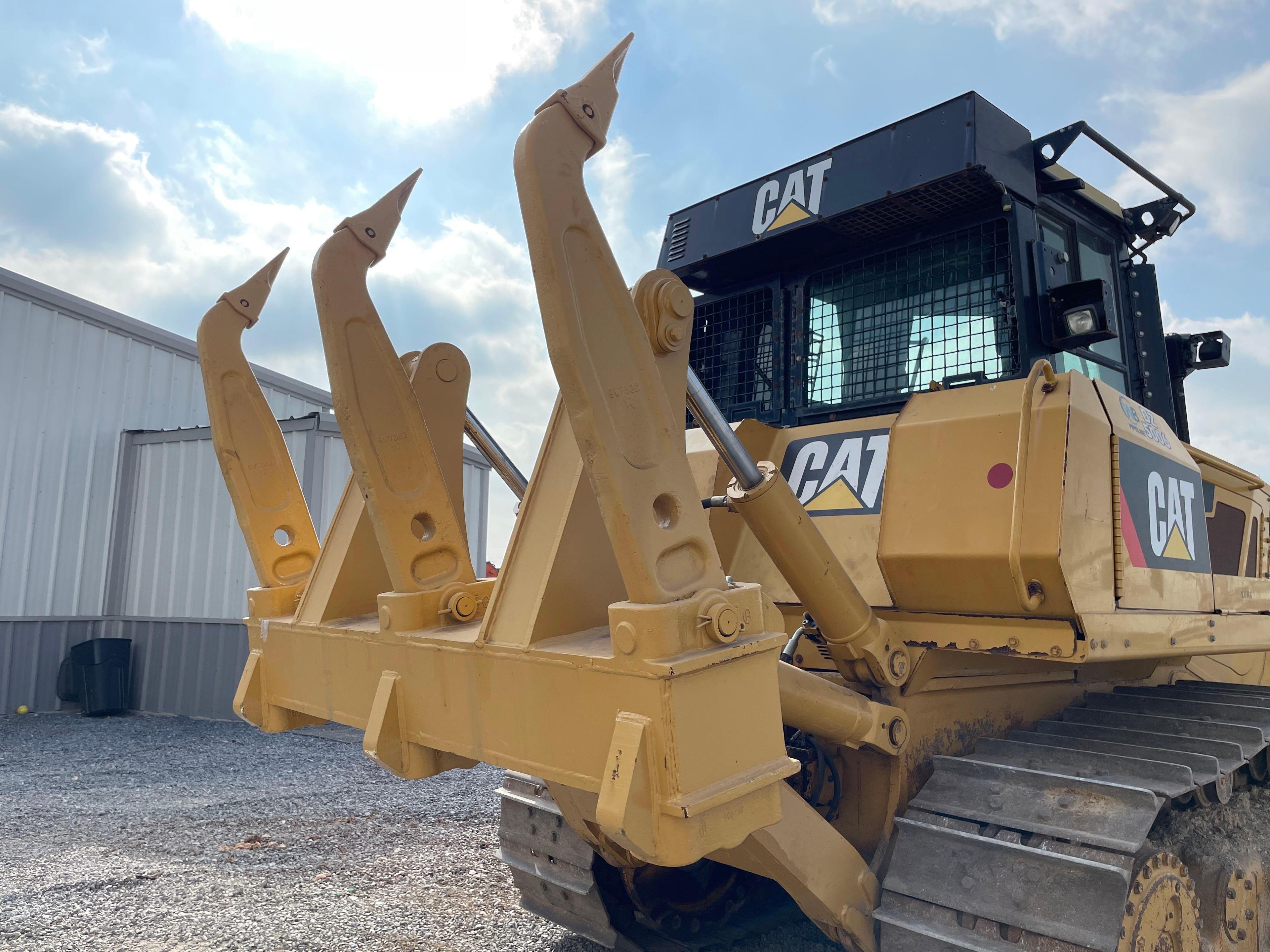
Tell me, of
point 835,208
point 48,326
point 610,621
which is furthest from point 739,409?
point 48,326

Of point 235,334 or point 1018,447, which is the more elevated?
point 235,334

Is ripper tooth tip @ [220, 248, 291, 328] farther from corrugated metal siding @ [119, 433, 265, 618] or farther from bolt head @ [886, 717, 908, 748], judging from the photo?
corrugated metal siding @ [119, 433, 265, 618]

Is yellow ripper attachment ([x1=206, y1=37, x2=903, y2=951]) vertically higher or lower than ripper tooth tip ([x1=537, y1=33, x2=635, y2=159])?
lower

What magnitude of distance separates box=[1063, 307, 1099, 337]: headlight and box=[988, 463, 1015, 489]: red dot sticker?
0.84m

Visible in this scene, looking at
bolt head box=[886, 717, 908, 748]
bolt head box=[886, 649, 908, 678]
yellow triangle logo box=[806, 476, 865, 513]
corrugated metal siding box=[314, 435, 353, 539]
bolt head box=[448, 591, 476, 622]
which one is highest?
corrugated metal siding box=[314, 435, 353, 539]

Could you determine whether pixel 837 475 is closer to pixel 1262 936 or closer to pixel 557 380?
pixel 557 380

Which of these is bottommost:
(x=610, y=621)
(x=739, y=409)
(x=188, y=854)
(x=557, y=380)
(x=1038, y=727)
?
(x=188, y=854)

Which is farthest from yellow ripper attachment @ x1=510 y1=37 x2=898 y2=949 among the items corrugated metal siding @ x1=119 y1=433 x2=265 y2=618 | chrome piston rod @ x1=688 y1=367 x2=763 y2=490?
corrugated metal siding @ x1=119 y1=433 x2=265 y2=618

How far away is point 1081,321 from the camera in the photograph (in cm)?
321

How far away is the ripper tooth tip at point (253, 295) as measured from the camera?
3.19 metres

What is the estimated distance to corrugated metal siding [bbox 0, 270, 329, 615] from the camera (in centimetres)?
1086

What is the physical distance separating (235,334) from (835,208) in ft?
7.60

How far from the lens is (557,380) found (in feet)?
5.82

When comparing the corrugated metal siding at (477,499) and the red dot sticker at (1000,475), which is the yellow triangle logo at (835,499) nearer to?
the red dot sticker at (1000,475)
